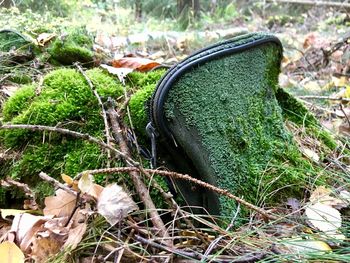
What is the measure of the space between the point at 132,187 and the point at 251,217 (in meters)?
0.37

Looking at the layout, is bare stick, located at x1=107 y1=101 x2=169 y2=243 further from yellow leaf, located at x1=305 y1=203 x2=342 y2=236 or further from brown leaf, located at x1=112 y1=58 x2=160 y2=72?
brown leaf, located at x1=112 y1=58 x2=160 y2=72

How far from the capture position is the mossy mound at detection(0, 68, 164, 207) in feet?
4.35

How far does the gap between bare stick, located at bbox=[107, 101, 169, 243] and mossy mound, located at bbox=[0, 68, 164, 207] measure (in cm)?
5

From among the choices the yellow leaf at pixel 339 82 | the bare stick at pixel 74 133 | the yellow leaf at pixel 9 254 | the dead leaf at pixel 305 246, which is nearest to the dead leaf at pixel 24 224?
the yellow leaf at pixel 9 254

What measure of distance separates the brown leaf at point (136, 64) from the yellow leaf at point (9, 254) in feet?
3.59

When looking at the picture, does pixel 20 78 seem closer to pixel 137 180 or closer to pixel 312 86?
pixel 137 180

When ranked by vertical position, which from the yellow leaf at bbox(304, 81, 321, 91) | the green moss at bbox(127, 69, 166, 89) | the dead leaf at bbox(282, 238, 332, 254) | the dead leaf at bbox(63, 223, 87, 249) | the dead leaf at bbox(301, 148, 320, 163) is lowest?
the yellow leaf at bbox(304, 81, 321, 91)

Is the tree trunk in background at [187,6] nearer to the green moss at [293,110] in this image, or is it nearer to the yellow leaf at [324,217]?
the green moss at [293,110]

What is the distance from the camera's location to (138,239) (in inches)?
42.3

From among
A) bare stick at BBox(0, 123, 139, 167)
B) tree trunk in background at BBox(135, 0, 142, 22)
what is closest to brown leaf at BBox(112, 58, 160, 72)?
bare stick at BBox(0, 123, 139, 167)

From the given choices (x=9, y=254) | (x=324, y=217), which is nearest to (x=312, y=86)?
(x=324, y=217)

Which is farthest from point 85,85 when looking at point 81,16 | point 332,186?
point 81,16

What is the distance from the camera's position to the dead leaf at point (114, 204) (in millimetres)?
1083

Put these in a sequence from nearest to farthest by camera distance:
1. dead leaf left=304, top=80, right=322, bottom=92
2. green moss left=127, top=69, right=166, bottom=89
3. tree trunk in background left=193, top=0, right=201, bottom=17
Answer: green moss left=127, top=69, right=166, bottom=89 → dead leaf left=304, top=80, right=322, bottom=92 → tree trunk in background left=193, top=0, right=201, bottom=17
